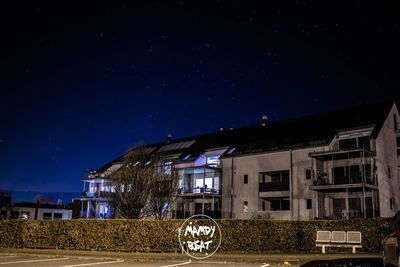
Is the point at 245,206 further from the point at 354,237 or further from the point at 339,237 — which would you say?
the point at 354,237

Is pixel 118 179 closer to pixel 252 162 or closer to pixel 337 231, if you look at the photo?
pixel 252 162

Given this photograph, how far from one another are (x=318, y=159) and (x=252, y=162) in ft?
20.2

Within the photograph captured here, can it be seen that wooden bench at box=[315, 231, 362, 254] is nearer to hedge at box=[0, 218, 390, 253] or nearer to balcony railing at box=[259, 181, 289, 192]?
hedge at box=[0, 218, 390, 253]

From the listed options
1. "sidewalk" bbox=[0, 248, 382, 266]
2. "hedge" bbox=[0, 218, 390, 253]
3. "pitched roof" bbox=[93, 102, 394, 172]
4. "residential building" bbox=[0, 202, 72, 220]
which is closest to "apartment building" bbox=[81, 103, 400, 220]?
"pitched roof" bbox=[93, 102, 394, 172]

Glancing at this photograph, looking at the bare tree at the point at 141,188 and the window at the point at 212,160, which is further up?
the window at the point at 212,160

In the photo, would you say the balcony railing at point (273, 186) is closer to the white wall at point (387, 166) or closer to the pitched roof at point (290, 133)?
the pitched roof at point (290, 133)

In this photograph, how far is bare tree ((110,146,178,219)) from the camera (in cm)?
3022

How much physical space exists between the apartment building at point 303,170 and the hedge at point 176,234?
10.9 metres

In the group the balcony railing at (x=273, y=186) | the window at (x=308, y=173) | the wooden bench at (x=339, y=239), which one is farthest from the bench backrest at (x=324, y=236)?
the balcony railing at (x=273, y=186)

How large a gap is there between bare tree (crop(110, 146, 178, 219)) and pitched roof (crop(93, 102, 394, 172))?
836 cm

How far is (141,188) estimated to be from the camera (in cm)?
3070

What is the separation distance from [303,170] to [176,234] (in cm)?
1677

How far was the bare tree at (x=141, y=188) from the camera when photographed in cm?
3022

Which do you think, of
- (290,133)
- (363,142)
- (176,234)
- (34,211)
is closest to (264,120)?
(290,133)
